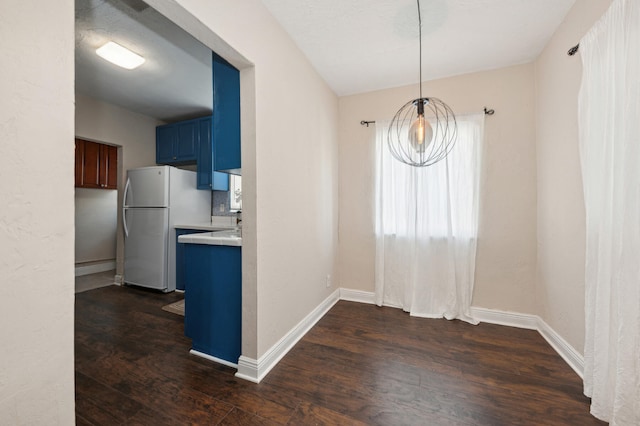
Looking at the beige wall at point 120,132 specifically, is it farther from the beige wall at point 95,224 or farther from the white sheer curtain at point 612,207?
the white sheer curtain at point 612,207

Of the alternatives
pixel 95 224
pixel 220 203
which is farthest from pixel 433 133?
pixel 95 224

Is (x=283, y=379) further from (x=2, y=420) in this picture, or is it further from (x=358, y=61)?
(x=358, y=61)

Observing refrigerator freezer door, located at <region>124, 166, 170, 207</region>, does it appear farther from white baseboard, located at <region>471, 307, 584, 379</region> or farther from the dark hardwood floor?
white baseboard, located at <region>471, 307, 584, 379</region>

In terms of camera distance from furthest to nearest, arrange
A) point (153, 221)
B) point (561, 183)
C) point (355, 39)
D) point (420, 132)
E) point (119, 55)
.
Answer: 1. point (153, 221)
2. point (119, 55)
3. point (355, 39)
4. point (561, 183)
5. point (420, 132)

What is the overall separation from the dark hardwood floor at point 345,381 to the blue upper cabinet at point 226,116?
1557 mm

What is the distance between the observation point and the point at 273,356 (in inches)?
74.9

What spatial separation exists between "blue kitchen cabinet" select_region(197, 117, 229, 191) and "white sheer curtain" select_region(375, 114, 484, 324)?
2.29m

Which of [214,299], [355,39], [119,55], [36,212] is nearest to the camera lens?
[36,212]

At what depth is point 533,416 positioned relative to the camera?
143 centimetres

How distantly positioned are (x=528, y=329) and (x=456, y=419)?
168 centimetres

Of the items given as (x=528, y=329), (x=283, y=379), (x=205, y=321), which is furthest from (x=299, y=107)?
(x=528, y=329)

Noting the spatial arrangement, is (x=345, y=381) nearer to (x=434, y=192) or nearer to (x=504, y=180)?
(x=434, y=192)

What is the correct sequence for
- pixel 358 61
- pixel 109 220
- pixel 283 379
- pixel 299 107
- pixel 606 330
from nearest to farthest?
pixel 606 330
pixel 283 379
pixel 299 107
pixel 358 61
pixel 109 220

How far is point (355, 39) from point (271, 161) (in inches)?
53.4
